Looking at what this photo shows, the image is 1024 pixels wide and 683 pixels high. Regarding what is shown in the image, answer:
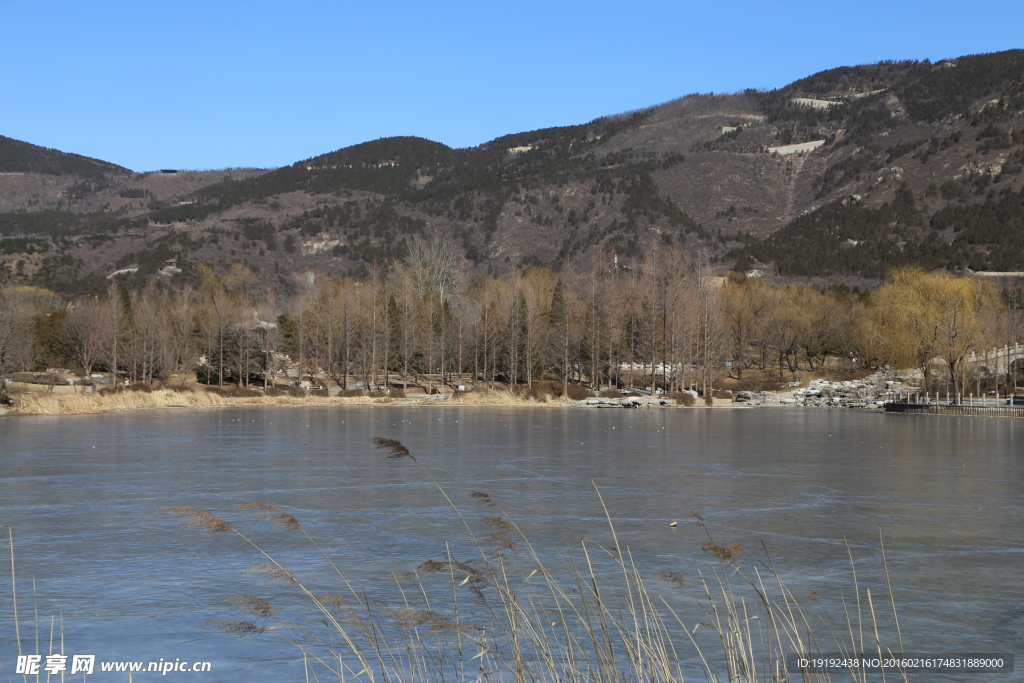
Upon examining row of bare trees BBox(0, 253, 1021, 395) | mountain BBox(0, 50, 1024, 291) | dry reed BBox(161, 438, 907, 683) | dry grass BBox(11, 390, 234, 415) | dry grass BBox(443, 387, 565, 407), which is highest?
mountain BBox(0, 50, 1024, 291)

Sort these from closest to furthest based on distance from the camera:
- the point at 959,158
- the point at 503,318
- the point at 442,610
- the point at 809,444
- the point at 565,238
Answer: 1. the point at 442,610
2. the point at 809,444
3. the point at 503,318
4. the point at 959,158
5. the point at 565,238

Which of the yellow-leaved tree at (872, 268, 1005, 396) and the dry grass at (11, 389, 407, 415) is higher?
the yellow-leaved tree at (872, 268, 1005, 396)

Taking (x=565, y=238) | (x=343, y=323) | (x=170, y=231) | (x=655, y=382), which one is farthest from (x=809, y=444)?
(x=170, y=231)

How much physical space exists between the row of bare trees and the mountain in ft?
111

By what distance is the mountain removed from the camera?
12588cm

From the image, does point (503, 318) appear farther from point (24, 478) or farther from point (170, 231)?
point (170, 231)

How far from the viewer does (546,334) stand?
68812mm

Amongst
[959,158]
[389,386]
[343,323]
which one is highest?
[959,158]

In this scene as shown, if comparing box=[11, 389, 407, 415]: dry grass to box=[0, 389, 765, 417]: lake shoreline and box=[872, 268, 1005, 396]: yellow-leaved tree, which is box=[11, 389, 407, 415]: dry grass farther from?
box=[872, 268, 1005, 396]: yellow-leaved tree

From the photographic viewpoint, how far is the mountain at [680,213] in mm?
125875

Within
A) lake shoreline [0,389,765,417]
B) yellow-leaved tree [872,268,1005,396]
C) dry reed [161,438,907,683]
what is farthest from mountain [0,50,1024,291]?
dry reed [161,438,907,683]

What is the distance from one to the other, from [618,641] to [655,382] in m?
57.3

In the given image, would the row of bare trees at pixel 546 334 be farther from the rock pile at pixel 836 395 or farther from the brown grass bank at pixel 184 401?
the brown grass bank at pixel 184 401

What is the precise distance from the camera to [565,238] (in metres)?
152
